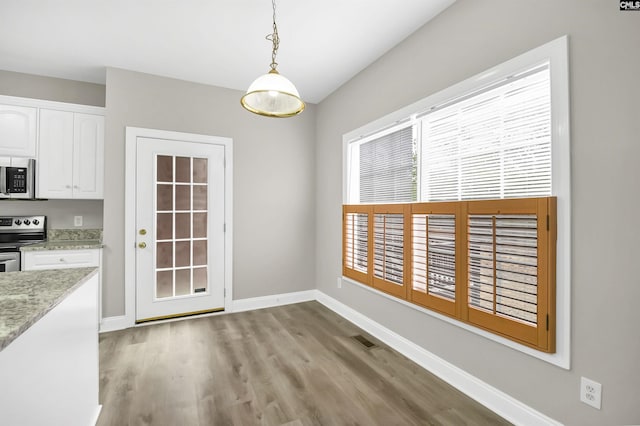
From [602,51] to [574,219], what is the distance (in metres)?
0.83

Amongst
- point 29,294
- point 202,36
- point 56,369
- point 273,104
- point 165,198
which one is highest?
point 202,36

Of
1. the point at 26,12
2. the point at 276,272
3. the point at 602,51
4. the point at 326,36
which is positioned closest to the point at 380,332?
the point at 276,272

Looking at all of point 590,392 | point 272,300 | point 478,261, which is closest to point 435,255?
point 478,261

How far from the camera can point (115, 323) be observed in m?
3.14

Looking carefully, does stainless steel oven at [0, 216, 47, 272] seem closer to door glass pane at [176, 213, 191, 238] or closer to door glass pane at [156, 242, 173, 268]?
door glass pane at [156, 242, 173, 268]

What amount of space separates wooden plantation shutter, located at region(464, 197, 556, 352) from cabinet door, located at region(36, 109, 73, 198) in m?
3.94

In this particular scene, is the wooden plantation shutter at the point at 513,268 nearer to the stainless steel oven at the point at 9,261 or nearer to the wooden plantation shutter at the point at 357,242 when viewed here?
the wooden plantation shutter at the point at 357,242

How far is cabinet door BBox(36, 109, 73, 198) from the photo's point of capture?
3.10 metres

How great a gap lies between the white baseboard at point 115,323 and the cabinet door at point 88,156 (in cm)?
133

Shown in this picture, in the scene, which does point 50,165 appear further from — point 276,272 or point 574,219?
point 574,219

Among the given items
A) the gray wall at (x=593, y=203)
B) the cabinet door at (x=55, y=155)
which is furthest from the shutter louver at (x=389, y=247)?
the cabinet door at (x=55, y=155)

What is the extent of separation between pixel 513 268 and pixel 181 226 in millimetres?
3262

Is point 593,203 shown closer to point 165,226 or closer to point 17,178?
point 165,226

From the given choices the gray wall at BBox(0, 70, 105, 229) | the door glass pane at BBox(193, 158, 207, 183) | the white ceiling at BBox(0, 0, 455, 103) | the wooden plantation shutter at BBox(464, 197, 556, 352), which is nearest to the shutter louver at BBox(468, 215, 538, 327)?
the wooden plantation shutter at BBox(464, 197, 556, 352)
